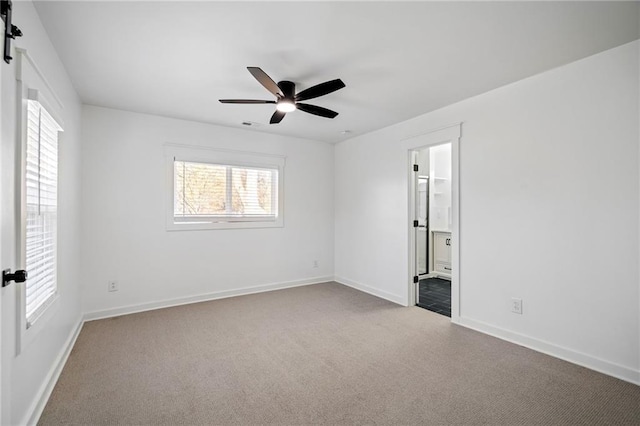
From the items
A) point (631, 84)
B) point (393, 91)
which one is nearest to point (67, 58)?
point (393, 91)

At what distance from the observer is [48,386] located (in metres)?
2.19

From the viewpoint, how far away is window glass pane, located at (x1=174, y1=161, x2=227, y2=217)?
14.0ft

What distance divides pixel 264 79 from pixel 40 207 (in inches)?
69.2

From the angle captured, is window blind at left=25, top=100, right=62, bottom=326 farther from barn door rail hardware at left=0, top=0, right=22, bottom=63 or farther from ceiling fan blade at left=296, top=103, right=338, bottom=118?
ceiling fan blade at left=296, top=103, right=338, bottom=118

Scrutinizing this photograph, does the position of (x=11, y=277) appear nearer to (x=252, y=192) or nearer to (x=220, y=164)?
(x=220, y=164)

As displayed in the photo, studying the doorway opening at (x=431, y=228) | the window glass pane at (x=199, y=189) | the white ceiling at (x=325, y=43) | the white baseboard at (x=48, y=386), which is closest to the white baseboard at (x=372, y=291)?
the doorway opening at (x=431, y=228)

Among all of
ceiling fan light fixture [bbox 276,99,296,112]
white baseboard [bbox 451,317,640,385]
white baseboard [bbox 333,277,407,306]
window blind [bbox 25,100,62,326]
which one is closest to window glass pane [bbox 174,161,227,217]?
window blind [bbox 25,100,62,326]

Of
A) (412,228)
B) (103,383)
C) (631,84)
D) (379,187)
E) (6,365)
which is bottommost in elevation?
(103,383)

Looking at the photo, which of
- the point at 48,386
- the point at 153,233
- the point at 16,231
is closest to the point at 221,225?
the point at 153,233

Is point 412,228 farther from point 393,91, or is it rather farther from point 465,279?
point 393,91

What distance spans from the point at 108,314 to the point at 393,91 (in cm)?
410

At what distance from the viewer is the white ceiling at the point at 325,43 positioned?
→ 196 centimetres

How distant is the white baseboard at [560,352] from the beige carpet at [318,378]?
0.09 meters

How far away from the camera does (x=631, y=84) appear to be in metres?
2.33
